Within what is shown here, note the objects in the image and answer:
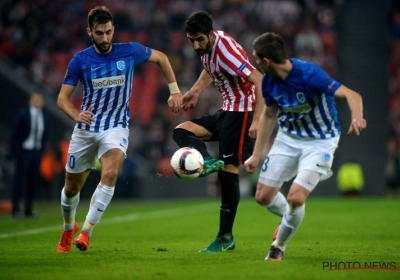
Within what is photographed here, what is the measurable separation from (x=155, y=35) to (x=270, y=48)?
67.7 feet

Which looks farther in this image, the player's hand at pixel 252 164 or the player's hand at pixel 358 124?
the player's hand at pixel 252 164

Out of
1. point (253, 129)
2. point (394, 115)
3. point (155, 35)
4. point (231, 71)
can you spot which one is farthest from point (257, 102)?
point (155, 35)

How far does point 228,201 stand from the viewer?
8797mm

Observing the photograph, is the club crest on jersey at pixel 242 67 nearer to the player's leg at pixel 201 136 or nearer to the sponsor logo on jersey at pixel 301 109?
the player's leg at pixel 201 136

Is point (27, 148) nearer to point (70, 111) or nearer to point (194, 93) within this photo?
point (194, 93)

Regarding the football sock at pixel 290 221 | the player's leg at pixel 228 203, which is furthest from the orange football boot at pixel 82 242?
the football sock at pixel 290 221

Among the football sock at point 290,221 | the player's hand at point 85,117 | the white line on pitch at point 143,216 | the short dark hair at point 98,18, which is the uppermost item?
the short dark hair at point 98,18

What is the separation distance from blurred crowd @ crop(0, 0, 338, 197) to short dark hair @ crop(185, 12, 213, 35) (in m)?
16.4

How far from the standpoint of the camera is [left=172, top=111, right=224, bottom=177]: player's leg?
8.30 metres

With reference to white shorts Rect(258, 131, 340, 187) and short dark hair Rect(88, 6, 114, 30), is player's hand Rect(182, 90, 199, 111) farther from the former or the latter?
white shorts Rect(258, 131, 340, 187)

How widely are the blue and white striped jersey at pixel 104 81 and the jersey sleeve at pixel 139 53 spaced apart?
0.30 ft

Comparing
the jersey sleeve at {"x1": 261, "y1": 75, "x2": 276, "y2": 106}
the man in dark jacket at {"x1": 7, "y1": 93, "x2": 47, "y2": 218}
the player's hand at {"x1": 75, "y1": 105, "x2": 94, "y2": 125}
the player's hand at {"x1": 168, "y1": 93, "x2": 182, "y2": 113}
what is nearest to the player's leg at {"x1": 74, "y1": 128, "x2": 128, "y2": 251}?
the player's hand at {"x1": 75, "y1": 105, "x2": 94, "y2": 125}

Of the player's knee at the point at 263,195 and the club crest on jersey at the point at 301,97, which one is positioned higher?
the club crest on jersey at the point at 301,97

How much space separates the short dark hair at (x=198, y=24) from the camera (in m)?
8.31
